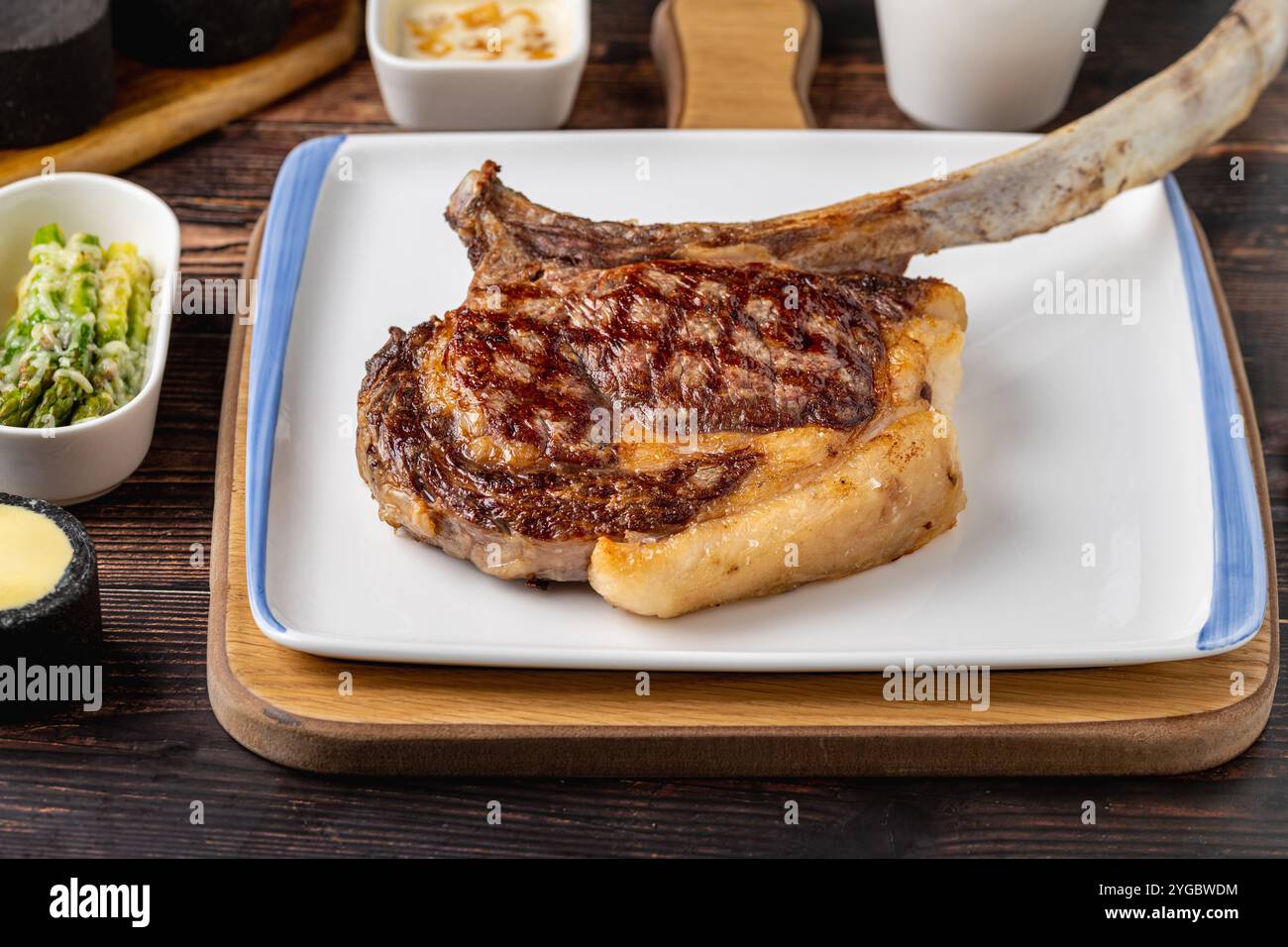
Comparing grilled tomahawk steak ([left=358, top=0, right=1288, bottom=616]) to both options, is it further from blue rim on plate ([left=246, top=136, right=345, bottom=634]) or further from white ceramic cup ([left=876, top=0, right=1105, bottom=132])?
white ceramic cup ([left=876, top=0, right=1105, bottom=132])

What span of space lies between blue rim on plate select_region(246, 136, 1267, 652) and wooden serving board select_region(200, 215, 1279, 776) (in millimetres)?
157

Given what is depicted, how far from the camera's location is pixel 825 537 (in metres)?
3.07

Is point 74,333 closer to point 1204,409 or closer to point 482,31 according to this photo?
point 482,31

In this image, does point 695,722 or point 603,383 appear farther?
A: point 603,383

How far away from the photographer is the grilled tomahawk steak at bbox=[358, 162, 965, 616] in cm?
304

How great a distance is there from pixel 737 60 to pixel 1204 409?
1938mm

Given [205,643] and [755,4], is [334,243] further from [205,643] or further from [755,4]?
[755,4]

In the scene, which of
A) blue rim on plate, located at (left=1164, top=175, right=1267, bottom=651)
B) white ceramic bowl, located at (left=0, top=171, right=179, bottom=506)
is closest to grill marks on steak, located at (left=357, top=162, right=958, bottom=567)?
white ceramic bowl, located at (left=0, top=171, right=179, bottom=506)

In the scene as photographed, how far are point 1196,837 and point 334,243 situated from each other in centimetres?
257

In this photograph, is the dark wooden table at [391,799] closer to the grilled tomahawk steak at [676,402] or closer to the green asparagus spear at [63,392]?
the green asparagus spear at [63,392]

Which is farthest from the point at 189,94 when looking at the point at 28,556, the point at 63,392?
the point at 28,556

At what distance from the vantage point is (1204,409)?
3.62 m

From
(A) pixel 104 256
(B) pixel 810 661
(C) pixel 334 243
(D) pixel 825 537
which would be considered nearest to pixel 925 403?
(D) pixel 825 537

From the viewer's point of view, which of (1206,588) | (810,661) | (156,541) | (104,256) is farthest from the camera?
(104,256)
